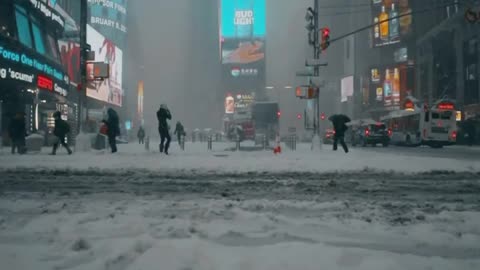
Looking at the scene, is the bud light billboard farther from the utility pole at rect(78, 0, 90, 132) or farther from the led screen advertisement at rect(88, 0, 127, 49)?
the utility pole at rect(78, 0, 90, 132)

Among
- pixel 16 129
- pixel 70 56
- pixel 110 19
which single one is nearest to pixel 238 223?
pixel 16 129

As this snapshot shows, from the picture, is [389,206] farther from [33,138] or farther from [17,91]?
[17,91]

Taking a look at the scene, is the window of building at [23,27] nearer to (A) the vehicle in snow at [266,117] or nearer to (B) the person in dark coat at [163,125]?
(B) the person in dark coat at [163,125]

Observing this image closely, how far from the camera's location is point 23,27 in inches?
889

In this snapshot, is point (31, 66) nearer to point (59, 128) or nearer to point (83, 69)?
point (83, 69)

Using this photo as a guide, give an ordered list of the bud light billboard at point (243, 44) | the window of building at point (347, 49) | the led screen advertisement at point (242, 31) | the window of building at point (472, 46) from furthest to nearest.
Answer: the led screen advertisement at point (242, 31)
the bud light billboard at point (243, 44)
the window of building at point (347, 49)
the window of building at point (472, 46)

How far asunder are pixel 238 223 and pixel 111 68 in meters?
56.7

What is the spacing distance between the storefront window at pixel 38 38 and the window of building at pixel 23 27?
2.75 feet

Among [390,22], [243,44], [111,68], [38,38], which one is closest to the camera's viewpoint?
[38,38]

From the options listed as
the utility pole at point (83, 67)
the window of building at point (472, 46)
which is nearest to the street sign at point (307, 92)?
the utility pole at point (83, 67)

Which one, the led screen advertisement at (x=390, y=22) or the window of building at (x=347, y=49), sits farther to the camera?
the window of building at (x=347, y=49)

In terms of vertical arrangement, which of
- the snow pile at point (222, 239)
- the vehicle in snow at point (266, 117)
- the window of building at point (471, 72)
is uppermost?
the window of building at point (471, 72)

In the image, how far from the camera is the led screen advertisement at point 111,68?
48091mm

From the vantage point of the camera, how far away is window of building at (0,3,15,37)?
67.4 feet
